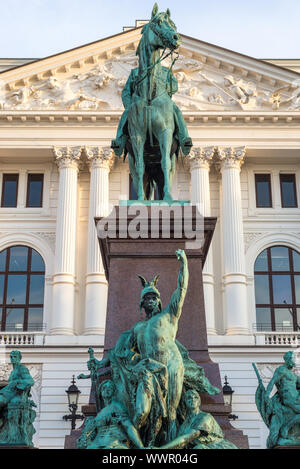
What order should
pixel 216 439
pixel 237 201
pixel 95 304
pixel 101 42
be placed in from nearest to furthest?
pixel 216 439, pixel 95 304, pixel 237 201, pixel 101 42

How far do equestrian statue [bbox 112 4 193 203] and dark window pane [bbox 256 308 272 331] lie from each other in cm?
2338

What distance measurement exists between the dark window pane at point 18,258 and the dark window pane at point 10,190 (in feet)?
7.65

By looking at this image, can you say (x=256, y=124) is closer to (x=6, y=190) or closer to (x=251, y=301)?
(x=251, y=301)

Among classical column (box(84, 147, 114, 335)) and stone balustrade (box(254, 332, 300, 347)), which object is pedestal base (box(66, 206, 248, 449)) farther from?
classical column (box(84, 147, 114, 335))

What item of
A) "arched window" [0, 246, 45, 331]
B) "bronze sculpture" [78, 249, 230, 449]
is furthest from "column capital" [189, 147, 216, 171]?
"bronze sculpture" [78, 249, 230, 449]

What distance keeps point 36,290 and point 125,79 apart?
11525 mm

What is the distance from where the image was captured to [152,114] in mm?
10984

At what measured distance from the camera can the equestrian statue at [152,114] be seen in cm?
1084

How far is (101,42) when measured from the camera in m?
37.6

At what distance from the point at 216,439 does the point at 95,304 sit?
25.5 meters

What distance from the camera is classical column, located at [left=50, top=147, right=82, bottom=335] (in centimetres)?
3272

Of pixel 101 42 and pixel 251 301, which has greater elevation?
pixel 101 42

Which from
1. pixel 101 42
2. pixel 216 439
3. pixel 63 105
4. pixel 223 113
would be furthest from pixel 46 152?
pixel 216 439

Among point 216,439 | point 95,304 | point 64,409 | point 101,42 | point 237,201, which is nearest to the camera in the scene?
point 216,439
